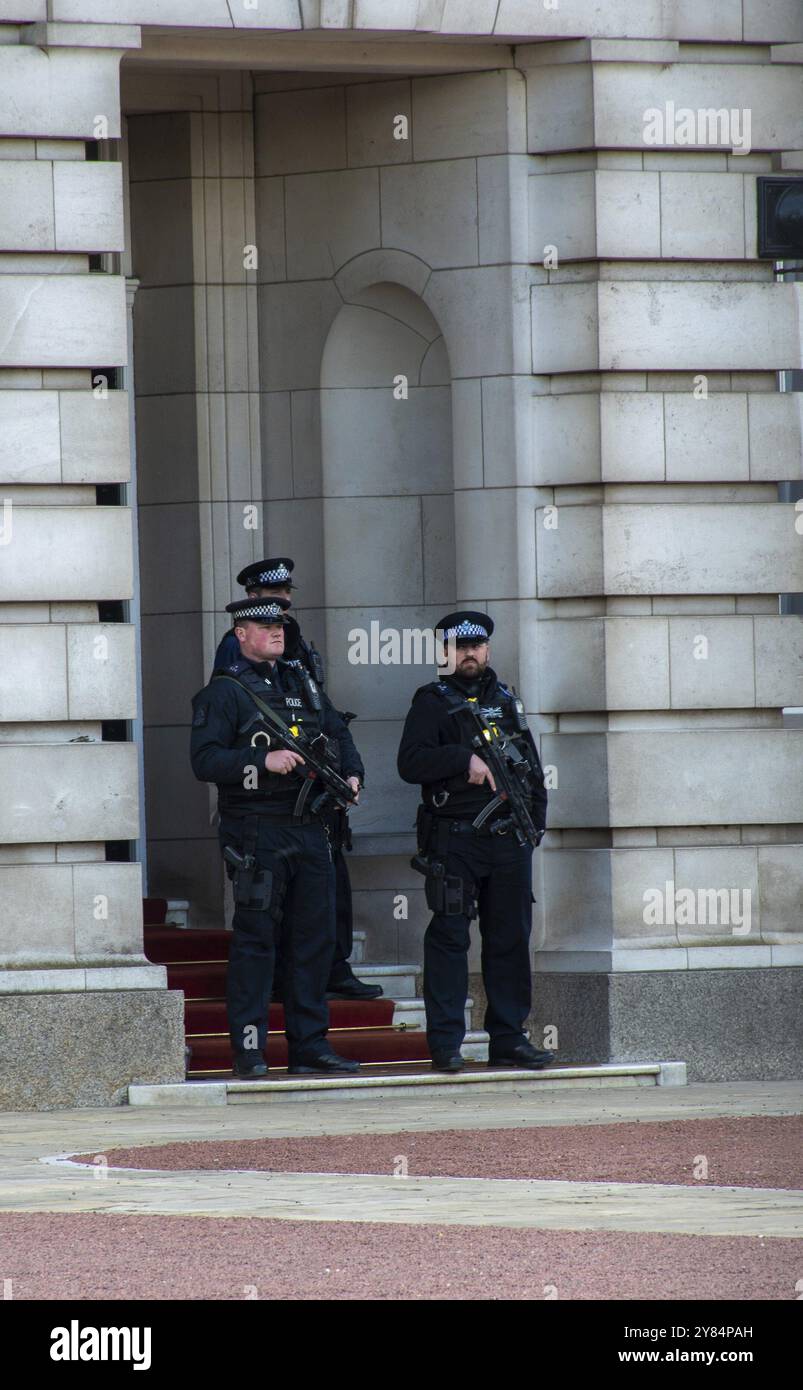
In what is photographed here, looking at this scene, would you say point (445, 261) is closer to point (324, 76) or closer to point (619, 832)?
point (324, 76)

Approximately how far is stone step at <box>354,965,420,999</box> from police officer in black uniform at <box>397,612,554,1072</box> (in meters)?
1.11

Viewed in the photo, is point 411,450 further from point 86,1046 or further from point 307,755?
point 86,1046

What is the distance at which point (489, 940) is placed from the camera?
13219mm

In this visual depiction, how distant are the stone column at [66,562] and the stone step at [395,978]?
183cm

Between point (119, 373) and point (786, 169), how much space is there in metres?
3.56

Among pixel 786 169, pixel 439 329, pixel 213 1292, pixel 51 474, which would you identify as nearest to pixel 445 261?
pixel 439 329

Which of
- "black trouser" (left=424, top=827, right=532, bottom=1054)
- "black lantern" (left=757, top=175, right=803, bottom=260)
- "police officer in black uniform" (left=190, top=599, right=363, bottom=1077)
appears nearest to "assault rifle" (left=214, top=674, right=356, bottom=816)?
"police officer in black uniform" (left=190, top=599, right=363, bottom=1077)

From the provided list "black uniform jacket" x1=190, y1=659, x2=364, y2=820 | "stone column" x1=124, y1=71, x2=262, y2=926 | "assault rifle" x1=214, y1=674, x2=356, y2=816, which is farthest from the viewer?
"stone column" x1=124, y1=71, x2=262, y2=926

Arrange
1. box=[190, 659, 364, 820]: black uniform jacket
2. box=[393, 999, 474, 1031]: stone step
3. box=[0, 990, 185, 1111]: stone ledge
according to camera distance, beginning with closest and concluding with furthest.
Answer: box=[0, 990, 185, 1111]: stone ledge
box=[190, 659, 364, 820]: black uniform jacket
box=[393, 999, 474, 1031]: stone step

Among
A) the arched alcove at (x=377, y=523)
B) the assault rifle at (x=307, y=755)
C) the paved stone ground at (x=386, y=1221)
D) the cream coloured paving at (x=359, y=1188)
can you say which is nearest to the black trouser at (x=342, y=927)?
the assault rifle at (x=307, y=755)

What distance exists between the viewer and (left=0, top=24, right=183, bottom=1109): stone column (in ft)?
41.5

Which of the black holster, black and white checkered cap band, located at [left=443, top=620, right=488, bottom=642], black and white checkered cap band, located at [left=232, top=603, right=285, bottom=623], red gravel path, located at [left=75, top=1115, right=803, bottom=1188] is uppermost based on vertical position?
black and white checkered cap band, located at [left=232, top=603, right=285, bottom=623]

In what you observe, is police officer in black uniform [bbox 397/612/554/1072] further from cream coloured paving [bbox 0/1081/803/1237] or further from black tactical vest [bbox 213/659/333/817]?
cream coloured paving [bbox 0/1081/803/1237]

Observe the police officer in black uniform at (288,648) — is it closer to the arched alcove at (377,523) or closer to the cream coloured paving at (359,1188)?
the arched alcove at (377,523)
